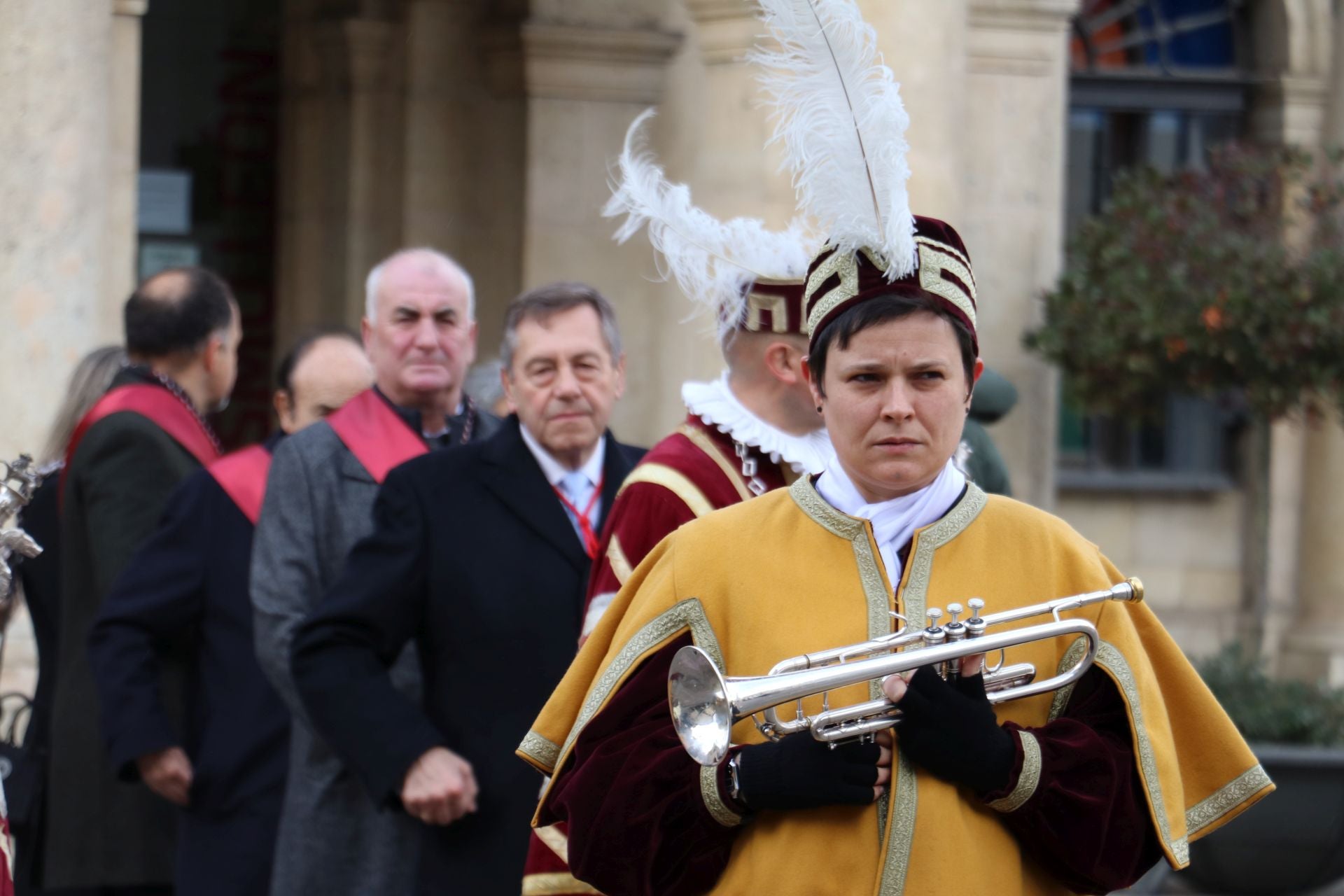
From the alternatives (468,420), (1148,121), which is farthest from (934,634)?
(1148,121)

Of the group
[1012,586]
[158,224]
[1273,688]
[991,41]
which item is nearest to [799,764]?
[1012,586]

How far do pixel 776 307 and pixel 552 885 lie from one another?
1.08 metres

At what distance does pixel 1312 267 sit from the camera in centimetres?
834

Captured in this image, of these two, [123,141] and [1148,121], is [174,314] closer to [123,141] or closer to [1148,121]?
[123,141]

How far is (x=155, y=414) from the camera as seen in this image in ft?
16.6

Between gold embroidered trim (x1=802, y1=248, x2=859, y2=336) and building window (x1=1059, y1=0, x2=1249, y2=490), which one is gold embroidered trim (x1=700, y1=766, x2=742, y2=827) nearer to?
gold embroidered trim (x1=802, y1=248, x2=859, y2=336)

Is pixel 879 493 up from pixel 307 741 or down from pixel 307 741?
up

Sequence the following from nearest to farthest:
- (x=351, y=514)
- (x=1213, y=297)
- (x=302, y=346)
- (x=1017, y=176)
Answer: (x=351, y=514), (x=302, y=346), (x=1213, y=297), (x=1017, y=176)

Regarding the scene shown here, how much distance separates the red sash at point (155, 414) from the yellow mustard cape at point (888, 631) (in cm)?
254

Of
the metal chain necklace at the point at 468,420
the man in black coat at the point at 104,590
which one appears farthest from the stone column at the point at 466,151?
the metal chain necklace at the point at 468,420

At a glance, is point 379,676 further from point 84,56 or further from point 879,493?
point 84,56

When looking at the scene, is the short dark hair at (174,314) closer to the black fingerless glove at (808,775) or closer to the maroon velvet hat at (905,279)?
the maroon velvet hat at (905,279)

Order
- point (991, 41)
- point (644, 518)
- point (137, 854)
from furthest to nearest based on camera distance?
point (991, 41)
point (137, 854)
point (644, 518)

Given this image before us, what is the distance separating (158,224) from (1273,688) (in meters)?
6.78
